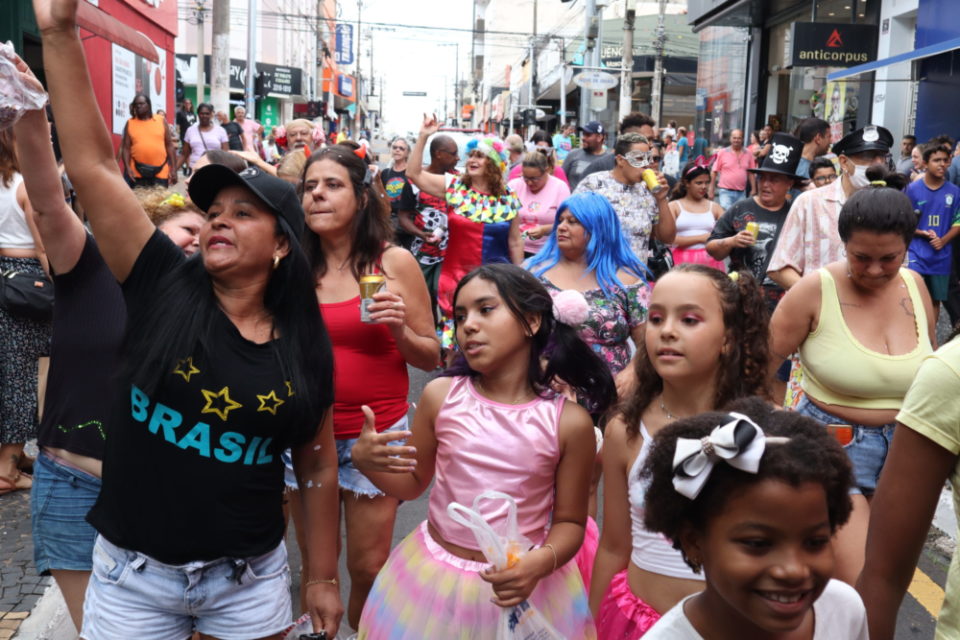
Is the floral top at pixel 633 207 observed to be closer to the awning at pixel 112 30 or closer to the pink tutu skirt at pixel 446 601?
the pink tutu skirt at pixel 446 601

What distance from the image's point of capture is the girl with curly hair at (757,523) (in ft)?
6.68

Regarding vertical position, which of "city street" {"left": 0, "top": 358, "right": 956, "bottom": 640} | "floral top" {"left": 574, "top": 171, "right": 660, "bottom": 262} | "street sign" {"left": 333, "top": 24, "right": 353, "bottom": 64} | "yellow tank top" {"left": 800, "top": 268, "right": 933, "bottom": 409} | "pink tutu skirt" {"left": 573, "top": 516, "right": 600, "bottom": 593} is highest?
"street sign" {"left": 333, "top": 24, "right": 353, "bottom": 64}

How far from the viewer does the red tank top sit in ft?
13.3

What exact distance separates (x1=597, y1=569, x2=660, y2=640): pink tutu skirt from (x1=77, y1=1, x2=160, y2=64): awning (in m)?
14.6

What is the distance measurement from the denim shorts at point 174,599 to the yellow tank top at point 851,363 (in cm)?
229

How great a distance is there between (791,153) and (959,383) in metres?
5.58

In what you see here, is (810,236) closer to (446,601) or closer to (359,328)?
(359,328)

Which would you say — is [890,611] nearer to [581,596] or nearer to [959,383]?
[959,383]

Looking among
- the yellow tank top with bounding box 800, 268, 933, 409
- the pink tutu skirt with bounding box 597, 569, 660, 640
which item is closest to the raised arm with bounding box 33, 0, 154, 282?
the pink tutu skirt with bounding box 597, 569, 660, 640

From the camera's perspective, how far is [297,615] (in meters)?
4.69

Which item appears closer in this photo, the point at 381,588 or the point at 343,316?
the point at 381,588

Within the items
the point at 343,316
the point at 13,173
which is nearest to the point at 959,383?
the point at 343,316

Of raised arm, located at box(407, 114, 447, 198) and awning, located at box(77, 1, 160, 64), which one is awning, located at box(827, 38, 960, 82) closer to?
raised arm, located at box(407, 114, 447, 198)

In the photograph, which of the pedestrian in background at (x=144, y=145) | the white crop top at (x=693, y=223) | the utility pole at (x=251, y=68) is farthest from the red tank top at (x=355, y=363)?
the utility pole at (x=251, y=68)
